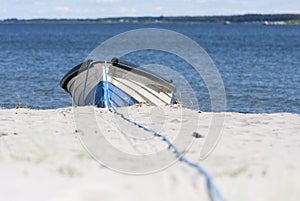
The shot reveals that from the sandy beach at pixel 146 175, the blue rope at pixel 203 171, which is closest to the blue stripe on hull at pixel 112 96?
the sandy beach at pixel 146 175

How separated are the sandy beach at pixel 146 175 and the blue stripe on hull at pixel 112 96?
2.39m

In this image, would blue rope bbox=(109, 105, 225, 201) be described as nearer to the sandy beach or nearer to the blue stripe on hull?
the sandy beach

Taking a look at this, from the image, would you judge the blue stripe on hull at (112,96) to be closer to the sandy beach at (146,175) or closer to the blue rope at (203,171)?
the sandy beach at (146,175)

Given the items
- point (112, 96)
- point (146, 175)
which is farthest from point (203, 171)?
point (112, 96)

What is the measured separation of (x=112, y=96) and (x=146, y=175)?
626 cm

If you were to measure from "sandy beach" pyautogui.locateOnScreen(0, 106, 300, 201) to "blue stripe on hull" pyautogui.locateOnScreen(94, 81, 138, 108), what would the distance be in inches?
94.3

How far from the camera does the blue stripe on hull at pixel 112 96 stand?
11.8 metres

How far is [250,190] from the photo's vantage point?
5.26 m

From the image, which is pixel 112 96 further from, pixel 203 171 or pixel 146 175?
pixel 203 171

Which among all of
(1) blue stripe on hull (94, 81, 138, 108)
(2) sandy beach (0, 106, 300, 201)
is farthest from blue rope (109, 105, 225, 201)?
(1) blue stripe on hull (94, 81, 138, 108)

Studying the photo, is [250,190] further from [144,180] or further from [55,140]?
[55,140]

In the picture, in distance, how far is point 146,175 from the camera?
5.87 meters

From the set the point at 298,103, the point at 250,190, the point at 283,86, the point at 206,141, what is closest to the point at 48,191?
the point at 250,190

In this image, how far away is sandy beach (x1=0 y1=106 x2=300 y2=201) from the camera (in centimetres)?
516
